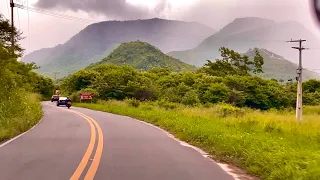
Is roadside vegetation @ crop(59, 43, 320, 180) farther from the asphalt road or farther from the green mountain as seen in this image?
the green mountain

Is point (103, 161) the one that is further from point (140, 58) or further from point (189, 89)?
point (140, 58)

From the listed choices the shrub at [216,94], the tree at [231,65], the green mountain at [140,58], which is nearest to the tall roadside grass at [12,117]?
the shrub at [216,94]

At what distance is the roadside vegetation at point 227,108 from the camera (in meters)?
9.78

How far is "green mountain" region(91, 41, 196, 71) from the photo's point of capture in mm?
141750

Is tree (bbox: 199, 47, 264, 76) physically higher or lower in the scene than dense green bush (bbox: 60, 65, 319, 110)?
higher

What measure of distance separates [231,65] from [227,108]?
71.1 meters

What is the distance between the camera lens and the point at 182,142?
14672mm

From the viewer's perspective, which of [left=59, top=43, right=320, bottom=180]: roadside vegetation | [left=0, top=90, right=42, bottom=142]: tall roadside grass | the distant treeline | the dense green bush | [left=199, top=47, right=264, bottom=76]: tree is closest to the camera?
[left=59, top=43, right=320, bottom=180]: roadside vegetation

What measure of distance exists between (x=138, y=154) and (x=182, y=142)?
150 inches

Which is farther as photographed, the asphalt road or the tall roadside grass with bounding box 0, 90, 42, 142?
the tall roadside grass with bounding box 0, 90, 42, 142

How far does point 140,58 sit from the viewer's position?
477 feet

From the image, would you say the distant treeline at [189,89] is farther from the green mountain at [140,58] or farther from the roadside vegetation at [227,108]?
the green mountain at [140,58]

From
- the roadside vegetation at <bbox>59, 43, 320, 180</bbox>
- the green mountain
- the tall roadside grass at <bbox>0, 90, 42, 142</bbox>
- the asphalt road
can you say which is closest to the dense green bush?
the roadside vegetation at <bbox>59, 43, 320, 180</bbox>

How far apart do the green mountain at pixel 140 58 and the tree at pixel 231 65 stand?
35178mm
